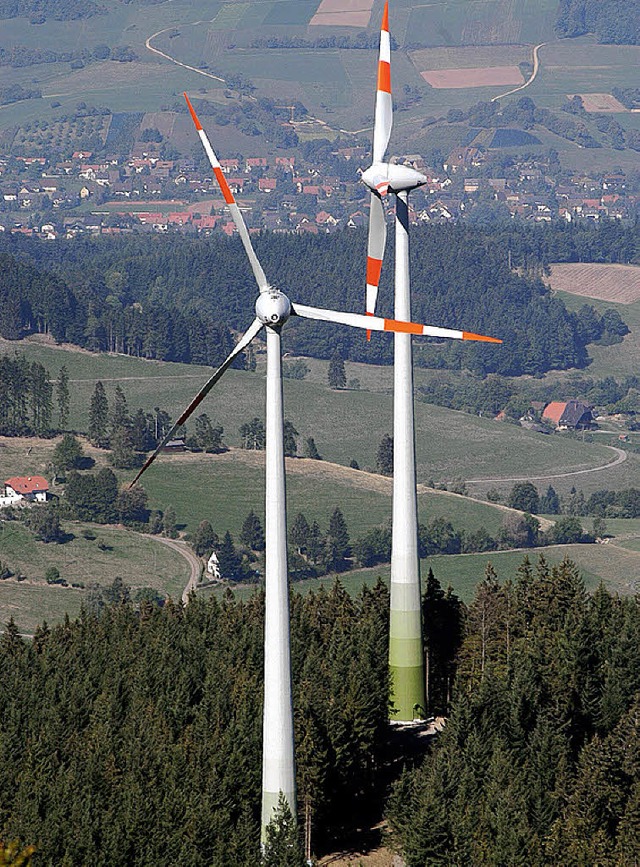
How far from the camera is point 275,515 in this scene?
2169 inches

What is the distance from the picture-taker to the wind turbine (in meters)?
Result: 54.7

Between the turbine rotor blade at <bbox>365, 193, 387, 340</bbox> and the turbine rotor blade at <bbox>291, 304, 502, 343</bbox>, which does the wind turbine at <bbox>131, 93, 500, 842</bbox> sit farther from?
the turbine rotor blade at <bbox>365, 193, 387, 340</bbox>

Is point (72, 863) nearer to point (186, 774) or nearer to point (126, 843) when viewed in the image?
point (126, 843)

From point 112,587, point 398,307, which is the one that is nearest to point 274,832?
point 398,307

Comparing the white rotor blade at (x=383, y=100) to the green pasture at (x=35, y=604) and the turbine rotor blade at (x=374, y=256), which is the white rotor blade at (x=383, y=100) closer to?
the turbine rotor blade at (x=374, y=256)

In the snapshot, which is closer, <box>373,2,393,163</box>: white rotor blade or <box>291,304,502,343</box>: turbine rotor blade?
<box>291,304,502,343</box>: turbine rotor blade

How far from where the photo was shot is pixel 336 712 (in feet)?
229

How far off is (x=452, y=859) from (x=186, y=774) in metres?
10.3

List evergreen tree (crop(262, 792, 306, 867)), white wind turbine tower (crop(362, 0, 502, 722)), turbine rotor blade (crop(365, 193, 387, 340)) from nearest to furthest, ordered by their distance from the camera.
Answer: evergreen tree (crop(262, 792, 306, 867)) → turbine rotor blade (crop(365, 193, 387, 340)) → white wind turbine tower (crop(362, 0, 502, 722))

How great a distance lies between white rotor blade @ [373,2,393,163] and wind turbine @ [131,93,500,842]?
47.8 ft

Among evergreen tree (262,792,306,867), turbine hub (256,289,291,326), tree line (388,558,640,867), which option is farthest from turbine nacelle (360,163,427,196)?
evergreen tree (262,792,306,867)

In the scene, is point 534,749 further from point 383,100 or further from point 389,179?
point 383,100

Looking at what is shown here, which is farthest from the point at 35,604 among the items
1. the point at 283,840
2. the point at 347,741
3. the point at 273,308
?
the point at 273,308

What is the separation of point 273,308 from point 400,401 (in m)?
19.2
